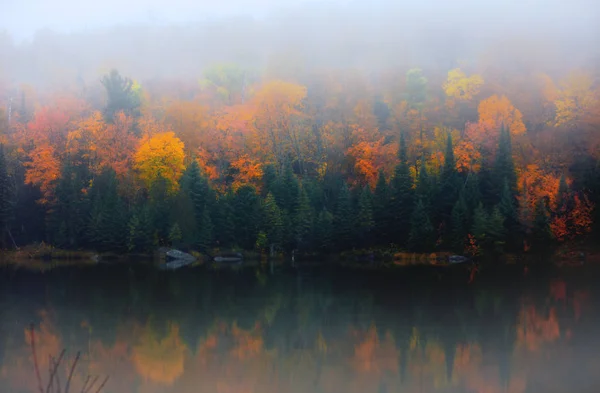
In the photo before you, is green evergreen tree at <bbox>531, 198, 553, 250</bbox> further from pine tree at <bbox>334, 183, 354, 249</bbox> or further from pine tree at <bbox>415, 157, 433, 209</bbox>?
pine tree at <bbox>334, 183, 354, 249</bbox>

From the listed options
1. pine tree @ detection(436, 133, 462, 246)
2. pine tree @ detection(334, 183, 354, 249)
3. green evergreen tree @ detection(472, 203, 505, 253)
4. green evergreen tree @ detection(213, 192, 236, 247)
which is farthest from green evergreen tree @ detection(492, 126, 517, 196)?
green evergreen tree @ detection(213, 192, 236, 247)

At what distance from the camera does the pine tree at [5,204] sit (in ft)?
164

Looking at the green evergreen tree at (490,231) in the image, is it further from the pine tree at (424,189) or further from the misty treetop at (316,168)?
the pine tree at (424,189)

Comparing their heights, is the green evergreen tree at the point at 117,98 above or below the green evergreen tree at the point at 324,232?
above

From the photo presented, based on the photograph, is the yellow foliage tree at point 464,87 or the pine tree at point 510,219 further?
the yellow foliage tree at point 464,87

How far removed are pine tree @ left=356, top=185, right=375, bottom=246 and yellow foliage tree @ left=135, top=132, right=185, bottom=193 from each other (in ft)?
57.7

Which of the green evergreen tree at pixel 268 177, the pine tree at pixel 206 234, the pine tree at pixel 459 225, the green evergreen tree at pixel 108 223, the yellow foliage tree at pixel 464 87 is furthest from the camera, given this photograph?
the yellow foliage tree at pixel 464 87

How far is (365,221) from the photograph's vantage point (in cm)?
4625

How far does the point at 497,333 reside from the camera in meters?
16.0

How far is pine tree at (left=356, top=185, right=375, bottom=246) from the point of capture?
151ft

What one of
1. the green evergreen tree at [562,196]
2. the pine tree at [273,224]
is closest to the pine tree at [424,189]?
the green evergreen tree at [562,196]

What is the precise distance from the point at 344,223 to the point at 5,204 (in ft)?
98.3

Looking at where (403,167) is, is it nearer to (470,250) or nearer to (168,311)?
(470,250)

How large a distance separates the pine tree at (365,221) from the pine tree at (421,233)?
356 centimetres
